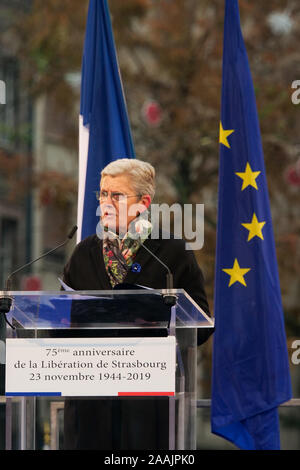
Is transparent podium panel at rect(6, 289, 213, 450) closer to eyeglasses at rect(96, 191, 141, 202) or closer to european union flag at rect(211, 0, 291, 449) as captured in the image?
eyeglasses at rect(96, 191, 141, 202)

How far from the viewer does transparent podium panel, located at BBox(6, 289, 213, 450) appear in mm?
4320

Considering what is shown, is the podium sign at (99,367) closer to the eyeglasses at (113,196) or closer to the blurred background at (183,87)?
the eyeglasses at (113,196)

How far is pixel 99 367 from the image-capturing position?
4324 millimetres

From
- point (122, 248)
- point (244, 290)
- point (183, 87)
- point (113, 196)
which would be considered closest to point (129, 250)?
point (122, 248)

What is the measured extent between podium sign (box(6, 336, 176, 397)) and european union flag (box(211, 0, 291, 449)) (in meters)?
1.77

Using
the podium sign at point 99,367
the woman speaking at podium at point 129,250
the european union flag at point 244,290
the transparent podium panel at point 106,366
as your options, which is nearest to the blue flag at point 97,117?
the european union flag at point 244,290

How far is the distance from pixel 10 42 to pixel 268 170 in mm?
4272

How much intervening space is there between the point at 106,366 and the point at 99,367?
0.02m

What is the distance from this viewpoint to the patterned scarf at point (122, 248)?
5.00 m

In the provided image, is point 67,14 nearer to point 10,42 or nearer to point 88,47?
point 10,42

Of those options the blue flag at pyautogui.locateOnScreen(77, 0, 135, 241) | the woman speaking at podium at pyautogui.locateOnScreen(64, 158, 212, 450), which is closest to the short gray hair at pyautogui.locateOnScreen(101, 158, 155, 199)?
the woman speaking at podium at pyautogui.locateOnScreen(64, 158, 212, 450)

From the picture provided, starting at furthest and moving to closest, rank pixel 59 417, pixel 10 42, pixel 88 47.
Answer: pixel 10 42, pixel 88 47, pixel 59 417
